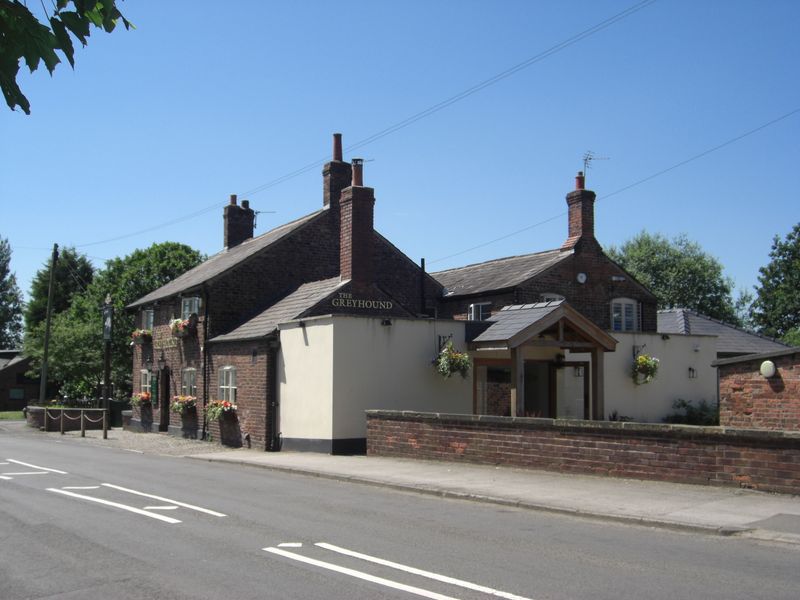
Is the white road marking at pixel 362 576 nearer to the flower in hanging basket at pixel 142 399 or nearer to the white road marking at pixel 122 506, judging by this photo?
the white road marking at pixel 122 506

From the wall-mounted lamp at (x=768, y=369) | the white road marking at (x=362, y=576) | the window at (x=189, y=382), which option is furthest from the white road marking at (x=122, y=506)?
the window at (x=189, y=382)

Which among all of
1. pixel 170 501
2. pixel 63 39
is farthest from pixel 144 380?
pixel 63 39

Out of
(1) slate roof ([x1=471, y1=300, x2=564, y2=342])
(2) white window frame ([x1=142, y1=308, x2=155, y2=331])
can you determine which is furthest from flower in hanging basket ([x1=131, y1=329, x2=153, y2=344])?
(1) slate roof ([x1=471, y1=300, x2=564, y2=342])

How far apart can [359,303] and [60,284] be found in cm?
5187

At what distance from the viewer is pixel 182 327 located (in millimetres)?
28172

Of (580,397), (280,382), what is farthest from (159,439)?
A: (580,397)

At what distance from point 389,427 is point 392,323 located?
136 inches

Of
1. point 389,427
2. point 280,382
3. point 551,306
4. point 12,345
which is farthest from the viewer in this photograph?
point 12,345

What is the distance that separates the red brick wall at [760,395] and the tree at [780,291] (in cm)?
4267

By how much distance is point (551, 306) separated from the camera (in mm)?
20859

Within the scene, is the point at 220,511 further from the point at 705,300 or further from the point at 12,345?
the point at 12,345

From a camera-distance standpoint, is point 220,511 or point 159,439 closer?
point 220,511

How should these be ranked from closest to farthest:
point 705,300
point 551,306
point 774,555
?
point 774,555, point 551,306, point 705,300

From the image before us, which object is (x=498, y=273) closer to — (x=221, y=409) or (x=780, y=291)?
(x=221, y=409)
